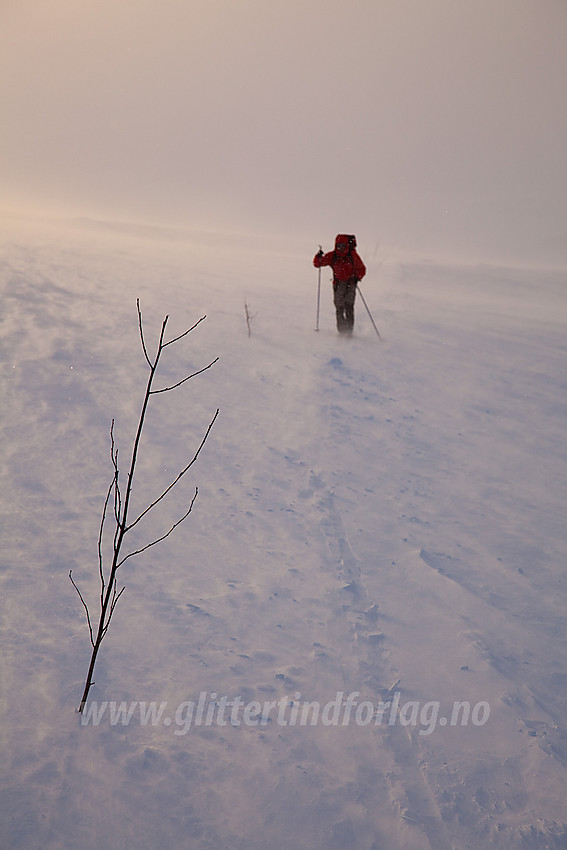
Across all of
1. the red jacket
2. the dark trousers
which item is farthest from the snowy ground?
the red jacket

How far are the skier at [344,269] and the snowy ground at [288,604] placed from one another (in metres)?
1.38

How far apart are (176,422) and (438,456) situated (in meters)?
2.38

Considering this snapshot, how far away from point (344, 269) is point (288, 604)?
5.58 meters

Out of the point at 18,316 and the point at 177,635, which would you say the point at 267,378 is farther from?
the point at 177,635

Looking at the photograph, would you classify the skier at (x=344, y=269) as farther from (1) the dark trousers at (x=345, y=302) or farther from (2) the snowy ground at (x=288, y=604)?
(2) the snowy ground at (x=288, y=604)

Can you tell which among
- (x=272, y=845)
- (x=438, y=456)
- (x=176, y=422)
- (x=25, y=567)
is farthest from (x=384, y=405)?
(x=272, y=845)

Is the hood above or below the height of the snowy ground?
above

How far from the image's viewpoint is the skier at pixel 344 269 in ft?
25.0

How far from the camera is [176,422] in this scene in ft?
15.9

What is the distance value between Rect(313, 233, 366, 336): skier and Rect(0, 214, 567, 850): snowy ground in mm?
1384

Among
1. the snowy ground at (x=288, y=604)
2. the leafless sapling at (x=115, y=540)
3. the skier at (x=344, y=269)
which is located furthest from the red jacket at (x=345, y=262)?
the leafless sapling at (x=115, y=540)

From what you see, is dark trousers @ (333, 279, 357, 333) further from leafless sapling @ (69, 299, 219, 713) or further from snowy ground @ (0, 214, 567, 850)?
leafless sapling @ (69, 299, 219, 713)

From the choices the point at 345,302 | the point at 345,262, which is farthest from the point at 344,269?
the point at 345,302

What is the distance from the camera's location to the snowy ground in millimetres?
2168
